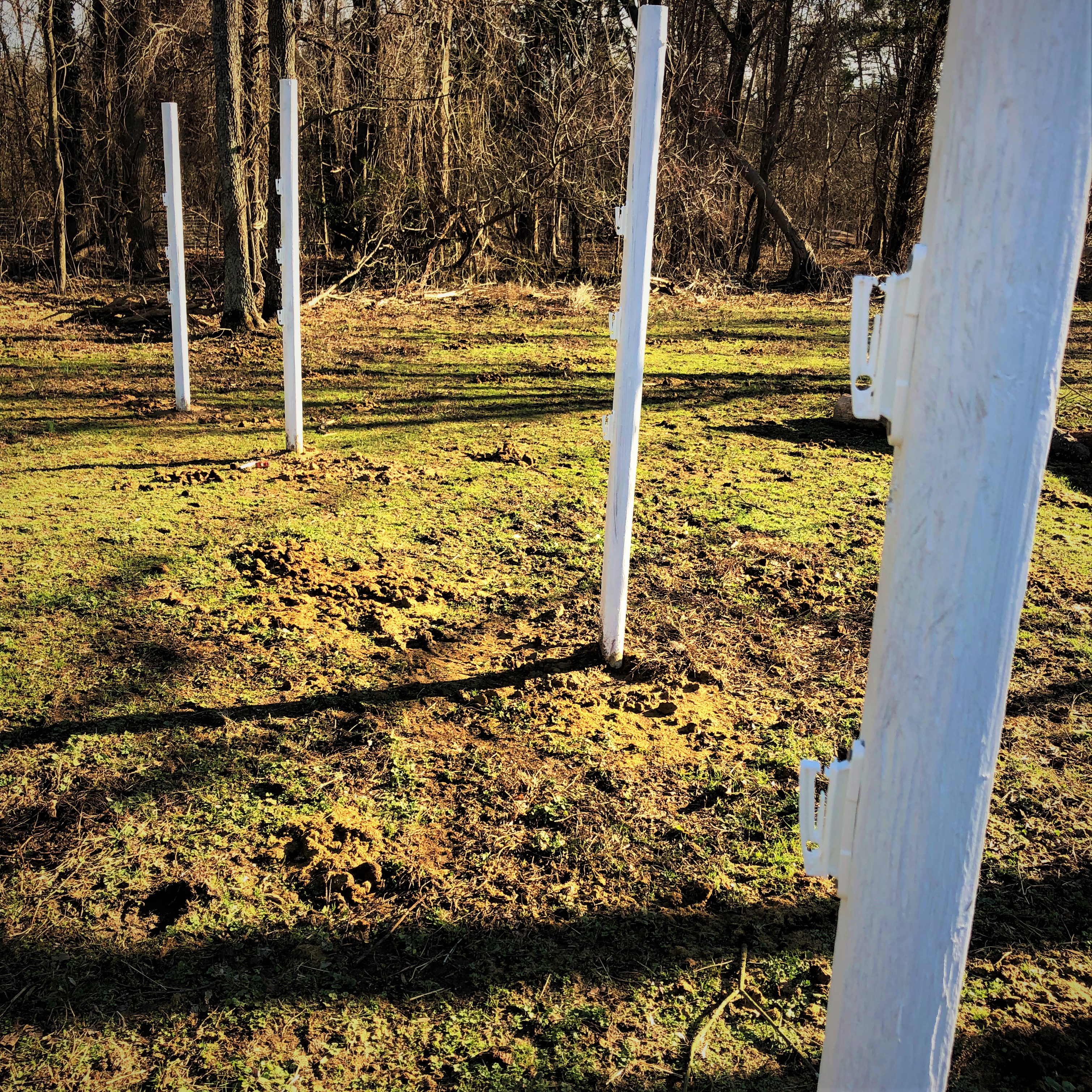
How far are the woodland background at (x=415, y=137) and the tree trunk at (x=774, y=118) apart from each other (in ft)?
0.19

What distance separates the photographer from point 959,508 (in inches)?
44.2

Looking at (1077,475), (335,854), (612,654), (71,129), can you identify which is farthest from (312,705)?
(71,129)

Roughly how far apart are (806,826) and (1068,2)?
1011 millimetres

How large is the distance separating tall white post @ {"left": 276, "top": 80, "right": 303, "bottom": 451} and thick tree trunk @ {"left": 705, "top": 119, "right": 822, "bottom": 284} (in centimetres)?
1185

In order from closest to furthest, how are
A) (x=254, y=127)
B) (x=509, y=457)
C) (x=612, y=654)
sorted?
(x=612, y=654)
(x=509, y=457)
(x=254, y=127)

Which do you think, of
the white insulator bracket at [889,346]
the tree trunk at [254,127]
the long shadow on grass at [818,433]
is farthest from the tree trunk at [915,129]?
the white insulator bracket at [889,346]

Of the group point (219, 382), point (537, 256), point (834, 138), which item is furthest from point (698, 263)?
point (219, 382)

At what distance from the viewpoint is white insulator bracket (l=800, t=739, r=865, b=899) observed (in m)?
1.28

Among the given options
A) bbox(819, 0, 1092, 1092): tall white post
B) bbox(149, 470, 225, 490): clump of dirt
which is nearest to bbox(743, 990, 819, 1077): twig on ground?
bbox(819, 0, 1092, 1092): tall white post

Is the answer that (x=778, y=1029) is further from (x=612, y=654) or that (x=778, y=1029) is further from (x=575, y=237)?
(x=575, y=237)

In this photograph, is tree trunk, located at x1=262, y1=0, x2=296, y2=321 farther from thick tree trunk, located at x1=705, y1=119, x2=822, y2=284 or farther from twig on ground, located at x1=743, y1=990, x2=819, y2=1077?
twig on ground, located at x1=743, y1=990, x2=819, y2=1077

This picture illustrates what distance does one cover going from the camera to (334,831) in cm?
280

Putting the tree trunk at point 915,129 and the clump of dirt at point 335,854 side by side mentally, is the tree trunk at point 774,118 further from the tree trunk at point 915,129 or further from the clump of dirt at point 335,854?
the clump of dirt at point 335,854

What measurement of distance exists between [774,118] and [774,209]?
8.02 ft
